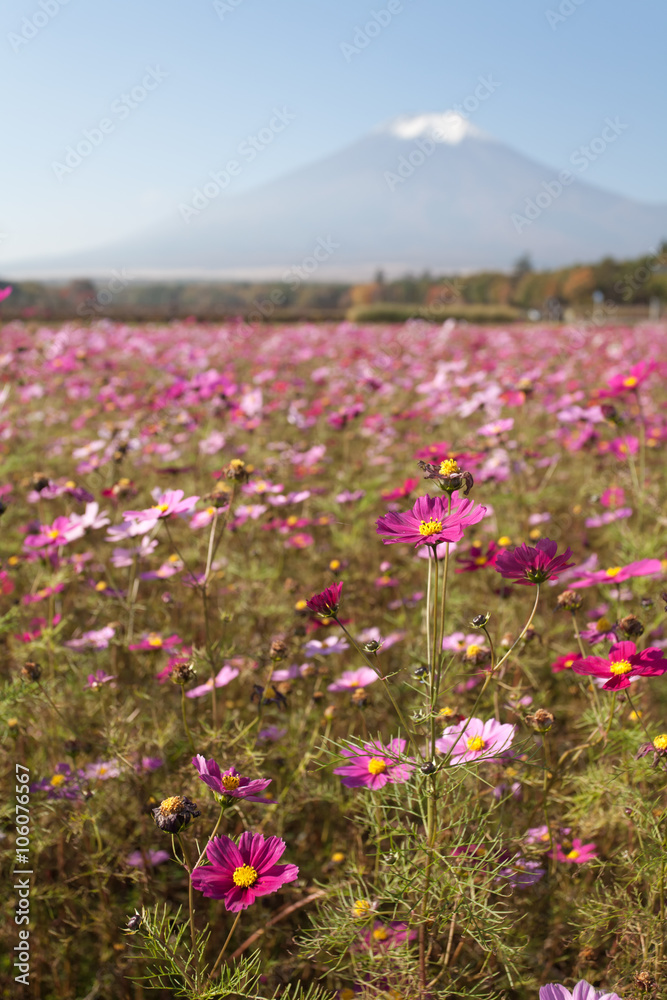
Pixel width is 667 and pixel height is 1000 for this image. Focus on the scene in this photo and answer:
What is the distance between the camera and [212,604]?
2.36 m

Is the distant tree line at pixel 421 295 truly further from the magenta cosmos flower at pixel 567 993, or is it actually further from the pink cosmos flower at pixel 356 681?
the magenta cosmos flower at pixel 567 993

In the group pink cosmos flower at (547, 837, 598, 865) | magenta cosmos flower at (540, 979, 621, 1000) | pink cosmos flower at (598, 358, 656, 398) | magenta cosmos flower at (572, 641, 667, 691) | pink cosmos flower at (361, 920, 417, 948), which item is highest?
pink cosmos flower at (598, 358, 656, 398)

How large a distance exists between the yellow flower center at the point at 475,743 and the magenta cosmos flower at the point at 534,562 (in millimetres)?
336

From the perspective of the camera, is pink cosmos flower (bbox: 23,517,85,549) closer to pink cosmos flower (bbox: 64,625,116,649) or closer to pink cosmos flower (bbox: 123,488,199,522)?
pink cosmos flower (bbox: 64,625,116,649)

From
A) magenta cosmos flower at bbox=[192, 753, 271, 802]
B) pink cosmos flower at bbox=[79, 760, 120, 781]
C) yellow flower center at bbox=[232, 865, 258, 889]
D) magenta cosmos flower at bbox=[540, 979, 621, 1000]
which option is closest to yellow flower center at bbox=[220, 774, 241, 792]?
magenta cosmos flower at bbox=[192, 753, 271, 802]

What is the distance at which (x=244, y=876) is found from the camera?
2.72 feet

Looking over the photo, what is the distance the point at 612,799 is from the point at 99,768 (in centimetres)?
106

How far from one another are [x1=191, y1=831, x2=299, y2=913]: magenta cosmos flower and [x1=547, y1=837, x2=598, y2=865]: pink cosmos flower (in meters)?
0.67

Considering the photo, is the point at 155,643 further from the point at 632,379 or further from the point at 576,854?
the point at 632,379

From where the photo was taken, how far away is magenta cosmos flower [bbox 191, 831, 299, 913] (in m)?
0.80

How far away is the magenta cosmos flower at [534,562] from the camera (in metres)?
0.87

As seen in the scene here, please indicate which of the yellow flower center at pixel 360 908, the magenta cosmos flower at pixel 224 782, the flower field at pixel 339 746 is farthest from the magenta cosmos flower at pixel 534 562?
the yellow flower center at pixel 360 908

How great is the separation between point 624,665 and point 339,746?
1.39ft

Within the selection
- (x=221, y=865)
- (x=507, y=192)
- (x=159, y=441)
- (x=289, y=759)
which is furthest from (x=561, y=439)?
(x=507, y=192)
